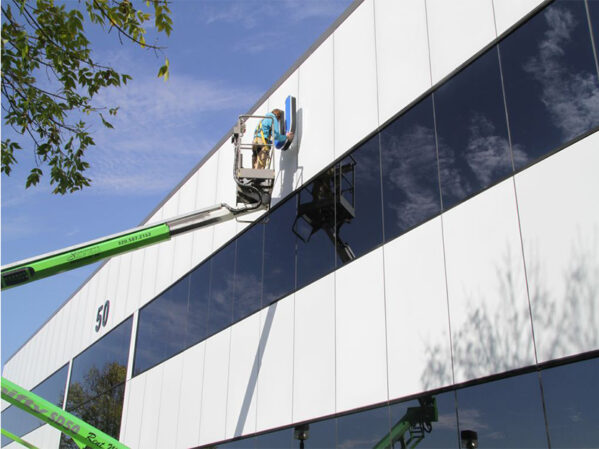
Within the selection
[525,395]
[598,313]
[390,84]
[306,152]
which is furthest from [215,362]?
[598,313]

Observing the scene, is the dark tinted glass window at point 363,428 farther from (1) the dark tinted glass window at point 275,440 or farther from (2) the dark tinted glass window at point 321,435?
(1) the dark tinted glass window at point 275,440

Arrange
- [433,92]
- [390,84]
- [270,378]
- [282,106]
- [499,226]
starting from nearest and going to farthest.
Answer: [499,226] < [433,92] < [390,84] < [270,378] < [282,106]

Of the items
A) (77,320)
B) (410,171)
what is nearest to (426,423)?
(410,171)

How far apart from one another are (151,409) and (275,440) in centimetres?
678

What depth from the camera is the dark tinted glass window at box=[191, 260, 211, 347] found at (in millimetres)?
16188

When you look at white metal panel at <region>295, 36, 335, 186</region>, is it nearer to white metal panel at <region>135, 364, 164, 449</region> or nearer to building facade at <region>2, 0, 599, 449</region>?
building facade at <region>2, 0, 599, 449</region>

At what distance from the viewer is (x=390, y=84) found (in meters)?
11.1

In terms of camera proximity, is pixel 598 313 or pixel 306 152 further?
pixel 306 152

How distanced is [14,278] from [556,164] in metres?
8.77

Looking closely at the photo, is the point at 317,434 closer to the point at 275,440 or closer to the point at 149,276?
the point at 275,440

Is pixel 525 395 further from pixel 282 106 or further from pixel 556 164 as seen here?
pixel 282 106

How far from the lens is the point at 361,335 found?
10.4 m

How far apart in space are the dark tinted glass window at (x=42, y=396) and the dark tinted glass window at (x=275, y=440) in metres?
16.0

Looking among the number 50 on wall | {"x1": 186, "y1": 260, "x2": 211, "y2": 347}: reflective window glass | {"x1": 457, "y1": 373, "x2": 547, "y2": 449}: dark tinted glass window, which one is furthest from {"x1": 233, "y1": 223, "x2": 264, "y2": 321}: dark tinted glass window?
the number 50 on wall
